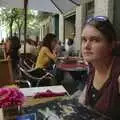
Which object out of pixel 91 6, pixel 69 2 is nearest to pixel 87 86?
pixel 69 2

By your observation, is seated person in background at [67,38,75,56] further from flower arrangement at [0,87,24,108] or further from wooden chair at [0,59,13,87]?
flower arrangement at [0,87,24,108]

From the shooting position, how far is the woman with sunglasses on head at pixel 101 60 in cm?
178

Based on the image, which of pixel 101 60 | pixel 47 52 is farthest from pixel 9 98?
pixel 47 52

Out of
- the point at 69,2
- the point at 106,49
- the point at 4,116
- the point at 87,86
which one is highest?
Answer: the point at 69,2

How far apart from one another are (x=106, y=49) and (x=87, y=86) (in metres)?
0.28

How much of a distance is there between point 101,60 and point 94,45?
0.08m

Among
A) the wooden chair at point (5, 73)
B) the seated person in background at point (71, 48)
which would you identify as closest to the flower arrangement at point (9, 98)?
the wooden chair at point (5, 73)

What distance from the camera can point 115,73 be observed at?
1.83 metres

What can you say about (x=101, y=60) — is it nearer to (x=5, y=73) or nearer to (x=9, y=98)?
(x=9, y=98)

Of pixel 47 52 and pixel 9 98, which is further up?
pixel 9 98

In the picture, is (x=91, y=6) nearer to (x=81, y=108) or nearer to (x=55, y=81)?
(x=55, y=81)

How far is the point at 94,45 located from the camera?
1.87 metres

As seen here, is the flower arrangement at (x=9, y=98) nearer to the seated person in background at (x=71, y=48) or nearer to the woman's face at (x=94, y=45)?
the woman's face at (x=94, y=45)

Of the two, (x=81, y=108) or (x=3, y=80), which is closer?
(x=81, y=108)
